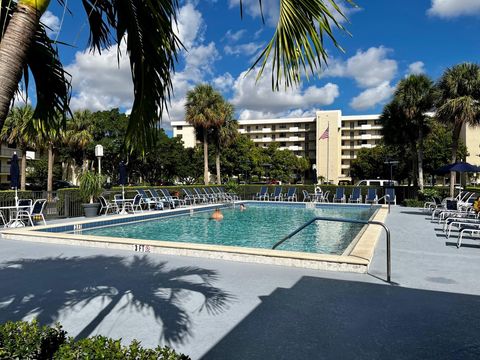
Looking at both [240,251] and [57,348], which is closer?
[57,348]

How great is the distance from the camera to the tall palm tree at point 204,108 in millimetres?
30234

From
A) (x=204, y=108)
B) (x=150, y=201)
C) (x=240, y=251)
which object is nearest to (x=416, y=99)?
(x=204, y=108)

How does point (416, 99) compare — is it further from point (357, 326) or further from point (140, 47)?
point (140, 47)

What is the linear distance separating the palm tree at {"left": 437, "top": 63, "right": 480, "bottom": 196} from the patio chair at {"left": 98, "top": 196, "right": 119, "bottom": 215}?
16.3 meters

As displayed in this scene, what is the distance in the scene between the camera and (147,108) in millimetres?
2684

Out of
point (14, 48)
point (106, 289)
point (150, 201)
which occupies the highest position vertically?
point (14, 48)

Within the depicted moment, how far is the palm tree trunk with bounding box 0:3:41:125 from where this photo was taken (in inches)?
74.5

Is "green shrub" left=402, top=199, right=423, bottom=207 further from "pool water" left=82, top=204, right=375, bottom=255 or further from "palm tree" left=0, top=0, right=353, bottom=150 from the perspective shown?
"palm tree" left=0, top=0, right=353, bottom=150

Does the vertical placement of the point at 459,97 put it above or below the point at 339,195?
above

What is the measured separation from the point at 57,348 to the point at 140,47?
2.03m

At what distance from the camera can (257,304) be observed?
170 inches

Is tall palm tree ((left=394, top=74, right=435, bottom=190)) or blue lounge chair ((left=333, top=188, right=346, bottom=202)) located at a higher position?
tall palm tree ((left=394, top=74, right=435, bottom=190))

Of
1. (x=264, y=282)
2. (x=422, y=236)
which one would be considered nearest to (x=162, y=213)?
(x=422, y=236)

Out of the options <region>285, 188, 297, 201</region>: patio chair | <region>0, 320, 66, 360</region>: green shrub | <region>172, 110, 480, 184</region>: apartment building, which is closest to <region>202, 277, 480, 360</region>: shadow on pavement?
<region>0, 320, 66, 360</region>: green shrub
